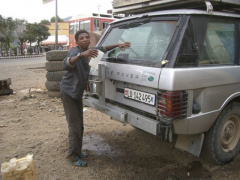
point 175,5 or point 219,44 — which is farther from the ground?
point 175,5

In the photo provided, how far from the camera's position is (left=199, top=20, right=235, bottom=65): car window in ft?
8.82

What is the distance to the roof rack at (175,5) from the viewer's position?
274 cm

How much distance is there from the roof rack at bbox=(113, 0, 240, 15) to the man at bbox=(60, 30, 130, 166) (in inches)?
25.0

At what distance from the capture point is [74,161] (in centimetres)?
310

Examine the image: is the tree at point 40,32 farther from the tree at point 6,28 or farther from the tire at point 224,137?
the tire at point 224,137

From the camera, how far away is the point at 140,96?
2701mm

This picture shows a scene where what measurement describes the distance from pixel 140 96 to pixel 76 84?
820mm

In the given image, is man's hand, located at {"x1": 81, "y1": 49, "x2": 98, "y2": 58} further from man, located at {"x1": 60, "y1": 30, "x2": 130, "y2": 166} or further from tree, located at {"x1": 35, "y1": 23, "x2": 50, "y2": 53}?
tree, located at {"x1": 35, "y1": 23, "x2": 50, "y2": 53}

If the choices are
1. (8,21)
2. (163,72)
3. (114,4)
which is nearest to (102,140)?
(163,72)

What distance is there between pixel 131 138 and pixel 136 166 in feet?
3.19

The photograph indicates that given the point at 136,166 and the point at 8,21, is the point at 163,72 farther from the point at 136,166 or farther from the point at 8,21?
the point at 8,21

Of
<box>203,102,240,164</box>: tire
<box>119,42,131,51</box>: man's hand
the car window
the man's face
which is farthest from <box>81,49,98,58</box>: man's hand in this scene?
<box>203,102,240,164</box>: tire

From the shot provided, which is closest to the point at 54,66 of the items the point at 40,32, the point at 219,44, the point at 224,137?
the point at 219,44

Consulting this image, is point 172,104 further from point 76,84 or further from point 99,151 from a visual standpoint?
point 99,151
